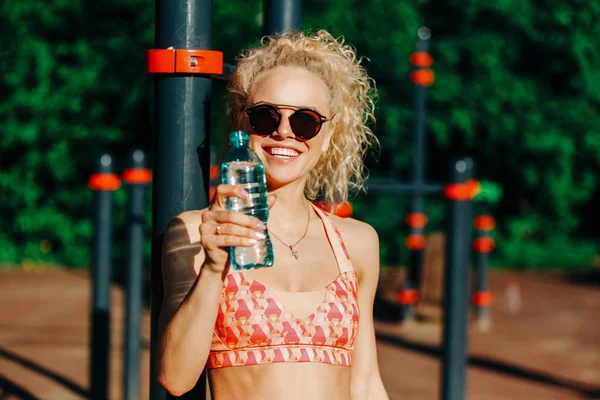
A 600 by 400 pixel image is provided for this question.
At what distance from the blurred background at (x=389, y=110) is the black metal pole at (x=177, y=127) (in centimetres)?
946

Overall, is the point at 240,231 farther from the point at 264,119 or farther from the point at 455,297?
the point at 455,297

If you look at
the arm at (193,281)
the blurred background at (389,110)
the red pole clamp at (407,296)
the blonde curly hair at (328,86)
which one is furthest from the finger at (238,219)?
the blurred background at (389,110)

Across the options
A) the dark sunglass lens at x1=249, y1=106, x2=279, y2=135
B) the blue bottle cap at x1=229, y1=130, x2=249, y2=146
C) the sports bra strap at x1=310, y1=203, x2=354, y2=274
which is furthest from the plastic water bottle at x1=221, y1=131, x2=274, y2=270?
the sports bra strap at x1=310, y1=203, x2=354, y2=274

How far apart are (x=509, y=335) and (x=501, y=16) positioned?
5386mm

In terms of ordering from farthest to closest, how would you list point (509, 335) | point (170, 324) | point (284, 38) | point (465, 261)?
point (509, 335), point (465, 261), point (284, 38), point (170, 324)

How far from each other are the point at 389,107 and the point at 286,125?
379 inches

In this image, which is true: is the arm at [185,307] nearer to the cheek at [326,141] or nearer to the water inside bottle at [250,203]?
the water inside bottle at [250,203]

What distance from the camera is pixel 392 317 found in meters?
9.44

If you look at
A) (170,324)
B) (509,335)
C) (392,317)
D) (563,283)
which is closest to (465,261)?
(170,324)

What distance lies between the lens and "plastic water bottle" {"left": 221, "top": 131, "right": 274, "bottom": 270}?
5.66ft

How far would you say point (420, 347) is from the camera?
793 cm

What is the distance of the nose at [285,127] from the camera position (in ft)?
6.42

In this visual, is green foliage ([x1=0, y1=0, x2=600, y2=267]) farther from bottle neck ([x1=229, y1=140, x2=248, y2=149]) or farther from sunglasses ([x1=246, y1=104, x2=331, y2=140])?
bottle neck ([x1=229, y1=140, x2=248, y2=149])

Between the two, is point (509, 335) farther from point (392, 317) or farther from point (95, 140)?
point (95, 140)
